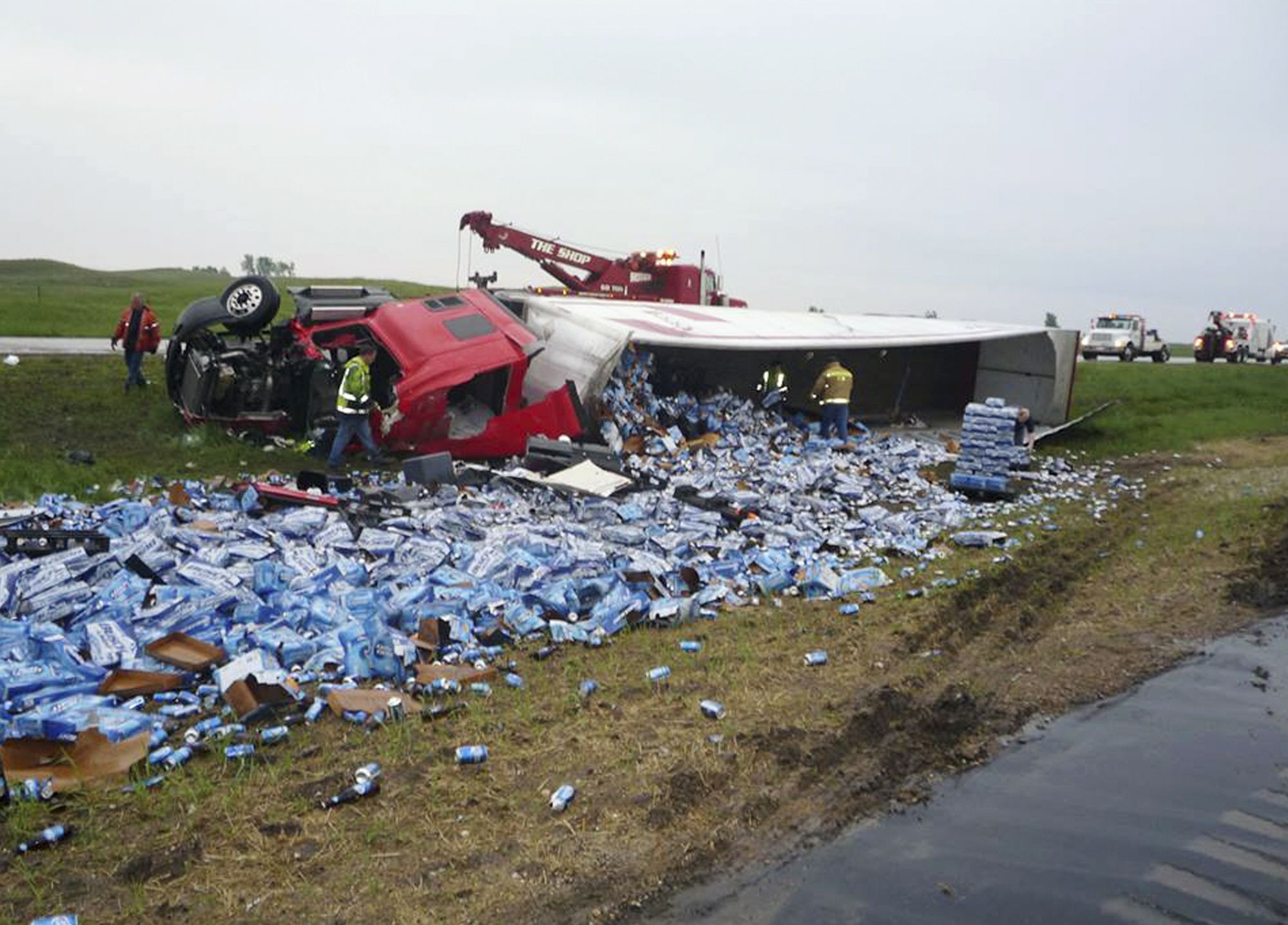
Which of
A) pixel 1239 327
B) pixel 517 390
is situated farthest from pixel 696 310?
pixel 1239 327

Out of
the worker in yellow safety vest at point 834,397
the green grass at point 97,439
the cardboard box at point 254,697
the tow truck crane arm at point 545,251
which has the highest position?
the tow truck crane arm at point 545,251

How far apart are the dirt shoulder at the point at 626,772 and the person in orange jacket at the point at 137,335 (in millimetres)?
11398

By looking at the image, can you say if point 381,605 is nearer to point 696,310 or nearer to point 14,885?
point 14,885

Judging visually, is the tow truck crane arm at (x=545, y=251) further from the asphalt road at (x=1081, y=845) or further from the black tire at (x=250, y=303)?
the asphalt road at (x=1081, y=845)

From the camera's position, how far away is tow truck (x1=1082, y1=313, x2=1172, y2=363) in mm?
37219

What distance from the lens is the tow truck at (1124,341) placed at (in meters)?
37.2

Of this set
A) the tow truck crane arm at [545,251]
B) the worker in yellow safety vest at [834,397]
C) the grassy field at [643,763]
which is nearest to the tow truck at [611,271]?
the tow truck crane arm at [545,251]

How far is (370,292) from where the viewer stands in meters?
13.9

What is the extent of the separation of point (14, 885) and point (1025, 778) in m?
4.27

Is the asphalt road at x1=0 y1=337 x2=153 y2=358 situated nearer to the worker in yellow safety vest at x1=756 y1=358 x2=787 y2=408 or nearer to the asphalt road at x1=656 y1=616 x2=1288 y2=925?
the worker in yellow safety vest at x1=756 y1=358 x2=787 y2=408

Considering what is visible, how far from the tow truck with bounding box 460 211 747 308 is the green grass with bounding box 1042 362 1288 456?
720 centimetres

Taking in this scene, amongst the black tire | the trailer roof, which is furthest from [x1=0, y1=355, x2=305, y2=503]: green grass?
the trailer roof

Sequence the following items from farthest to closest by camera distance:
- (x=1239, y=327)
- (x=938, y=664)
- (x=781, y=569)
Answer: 1. (x=1239, y=327)
2. (x=781, y=569)
3. (x=938, y=664)

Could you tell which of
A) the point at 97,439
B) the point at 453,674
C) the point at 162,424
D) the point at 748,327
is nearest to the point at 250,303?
the point at 162,424
